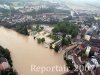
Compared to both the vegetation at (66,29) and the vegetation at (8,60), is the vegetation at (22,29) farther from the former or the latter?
the vegetation at (8,60)

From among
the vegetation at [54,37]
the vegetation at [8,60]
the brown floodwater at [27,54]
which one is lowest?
the brown floodwater at [27,54]

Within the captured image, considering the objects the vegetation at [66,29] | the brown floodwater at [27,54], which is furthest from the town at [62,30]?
the brown floodwater at [27,54]

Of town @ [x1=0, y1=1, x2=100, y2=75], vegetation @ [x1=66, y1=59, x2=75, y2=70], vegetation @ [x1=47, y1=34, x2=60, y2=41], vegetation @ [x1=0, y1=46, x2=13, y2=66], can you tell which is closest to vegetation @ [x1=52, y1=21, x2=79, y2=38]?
town @ [x1=0, y1=1, x2=100, y2=75]

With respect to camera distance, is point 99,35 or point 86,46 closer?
point 86,46

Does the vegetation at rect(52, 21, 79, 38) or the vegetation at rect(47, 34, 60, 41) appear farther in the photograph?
the vegetation at rect(52, 21, 79, 38)

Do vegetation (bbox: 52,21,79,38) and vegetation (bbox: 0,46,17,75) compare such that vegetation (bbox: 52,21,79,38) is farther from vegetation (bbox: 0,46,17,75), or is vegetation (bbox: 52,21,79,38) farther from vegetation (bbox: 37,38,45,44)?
vegetation (bbox: 0,46,17,75)

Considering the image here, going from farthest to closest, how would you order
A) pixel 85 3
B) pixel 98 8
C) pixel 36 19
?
1. pixel 85 3
2. pixel 98 8
3. pixel 36 19

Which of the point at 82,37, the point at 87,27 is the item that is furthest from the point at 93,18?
the point at 82,37

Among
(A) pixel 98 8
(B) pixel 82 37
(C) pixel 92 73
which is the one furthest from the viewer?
(A) pixel 98 8

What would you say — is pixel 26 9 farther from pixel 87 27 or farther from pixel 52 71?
pixel 52 71
